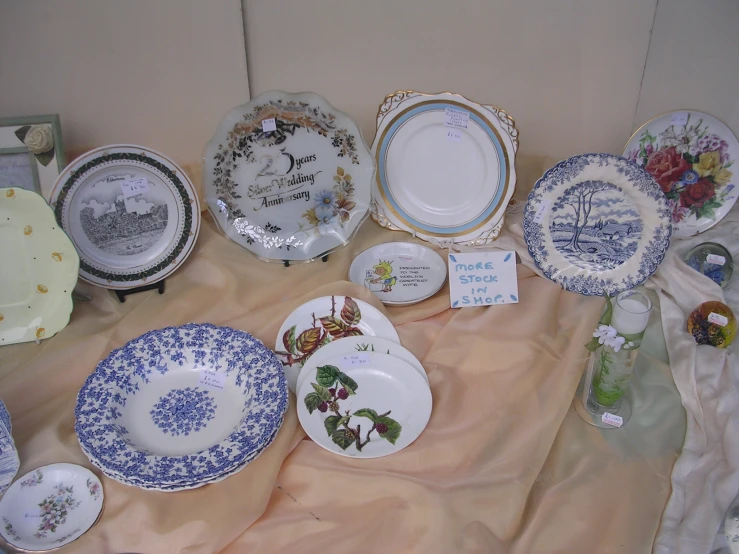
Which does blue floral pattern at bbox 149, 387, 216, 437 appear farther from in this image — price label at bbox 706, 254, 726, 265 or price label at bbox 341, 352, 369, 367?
price label at bbox 706, 254, 726, 265

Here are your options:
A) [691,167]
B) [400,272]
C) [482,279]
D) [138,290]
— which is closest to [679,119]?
[691,167]

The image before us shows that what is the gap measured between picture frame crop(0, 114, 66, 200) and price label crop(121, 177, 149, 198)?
178 mm

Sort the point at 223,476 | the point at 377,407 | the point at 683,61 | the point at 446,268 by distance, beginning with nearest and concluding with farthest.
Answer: the point at 223,476 < the point at 377,407 < the point at 446,268 < the point at 683,61

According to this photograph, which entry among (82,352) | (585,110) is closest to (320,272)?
(82,352)

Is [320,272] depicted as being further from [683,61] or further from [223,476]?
[683,61]

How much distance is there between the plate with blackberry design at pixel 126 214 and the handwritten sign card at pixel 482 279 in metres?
0.62

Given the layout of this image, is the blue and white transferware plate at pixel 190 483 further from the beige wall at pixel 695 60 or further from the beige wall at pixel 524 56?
the beige wall at pixel 695 60

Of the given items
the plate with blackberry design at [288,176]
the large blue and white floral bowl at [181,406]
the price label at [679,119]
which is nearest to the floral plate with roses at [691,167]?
the price label at [679,119]

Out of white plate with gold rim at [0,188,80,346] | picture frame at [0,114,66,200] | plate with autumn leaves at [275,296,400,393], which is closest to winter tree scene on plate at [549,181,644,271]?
plate with autumn leaves at [275,296,400,393]

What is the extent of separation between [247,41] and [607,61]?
3.38ft

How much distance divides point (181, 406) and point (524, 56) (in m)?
1.31

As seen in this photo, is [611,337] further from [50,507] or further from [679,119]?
[50,507]

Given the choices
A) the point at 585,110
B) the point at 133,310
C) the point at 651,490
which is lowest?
the point at 651,490

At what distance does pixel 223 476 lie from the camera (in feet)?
3.05
